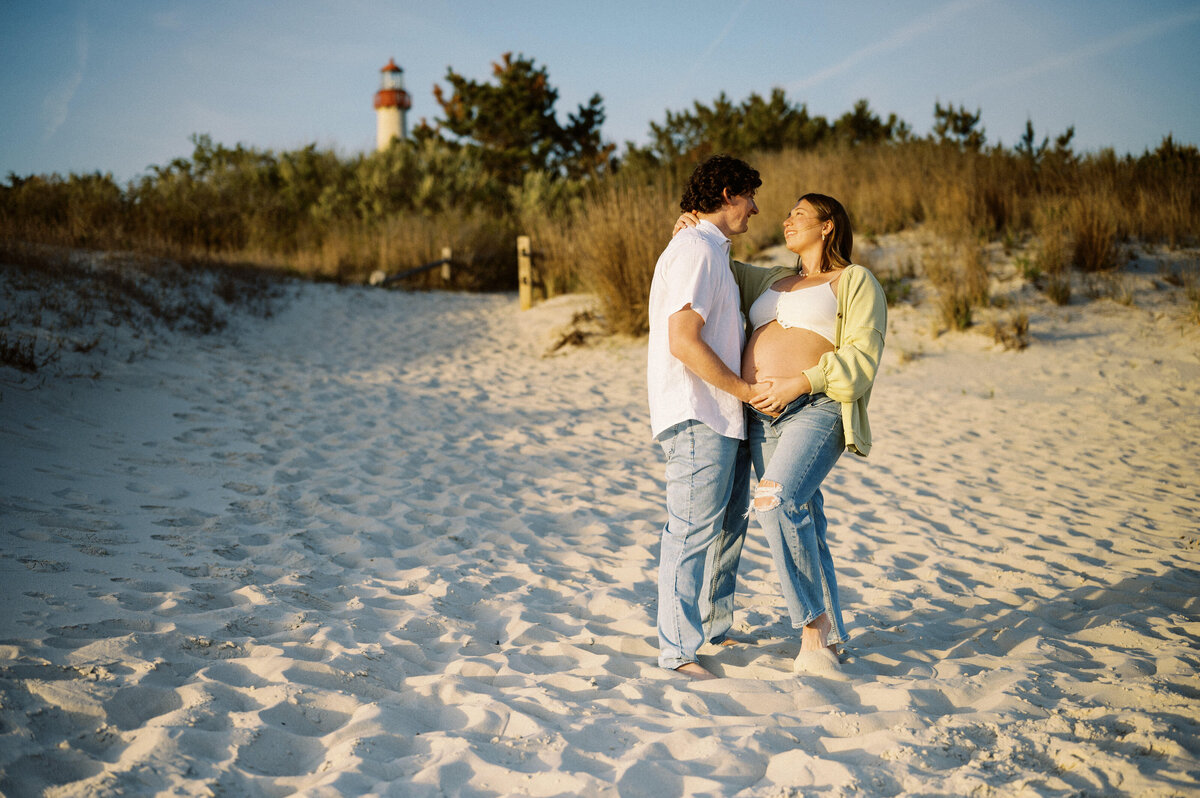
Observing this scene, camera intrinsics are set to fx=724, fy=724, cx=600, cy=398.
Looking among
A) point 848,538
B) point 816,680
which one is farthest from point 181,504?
point 848,538

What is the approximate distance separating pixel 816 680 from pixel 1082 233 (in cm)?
983

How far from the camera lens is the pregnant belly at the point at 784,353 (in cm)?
267

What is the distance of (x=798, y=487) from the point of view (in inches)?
A: 103

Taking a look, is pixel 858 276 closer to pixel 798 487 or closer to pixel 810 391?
pixel 810 391

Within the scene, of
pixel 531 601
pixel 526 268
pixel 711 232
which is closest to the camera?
pixel 711 232

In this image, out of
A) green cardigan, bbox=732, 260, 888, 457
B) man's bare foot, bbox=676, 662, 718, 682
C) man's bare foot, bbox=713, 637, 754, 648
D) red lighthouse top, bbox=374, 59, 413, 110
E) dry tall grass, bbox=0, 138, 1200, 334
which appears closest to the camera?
green cardigan, bbox=732, 260, 888, 457

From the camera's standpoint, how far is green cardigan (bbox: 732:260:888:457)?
2.52 m

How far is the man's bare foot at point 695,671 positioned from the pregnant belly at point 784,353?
1.11 m

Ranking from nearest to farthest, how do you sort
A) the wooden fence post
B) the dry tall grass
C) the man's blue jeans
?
the man's blue jeans
the dry tall grass
the wooden fence post

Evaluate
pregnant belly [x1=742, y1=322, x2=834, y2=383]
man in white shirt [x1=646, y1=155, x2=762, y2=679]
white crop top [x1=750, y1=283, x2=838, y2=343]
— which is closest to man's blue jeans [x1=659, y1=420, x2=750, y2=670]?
man in white shirt [x1=646, y1=155, x2=762, y2=679]

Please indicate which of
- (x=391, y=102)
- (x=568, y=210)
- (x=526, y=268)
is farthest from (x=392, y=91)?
(x=526, y=268)

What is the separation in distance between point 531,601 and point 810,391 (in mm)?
1738

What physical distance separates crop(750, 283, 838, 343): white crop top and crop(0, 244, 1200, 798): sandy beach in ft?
4.36

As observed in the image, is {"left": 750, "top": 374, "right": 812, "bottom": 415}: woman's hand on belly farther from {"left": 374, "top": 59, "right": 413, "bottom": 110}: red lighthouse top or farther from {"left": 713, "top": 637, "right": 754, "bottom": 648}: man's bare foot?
{"left": 374, "top": 59, "right": 413, "bottom": 110}: red lighthouse top
